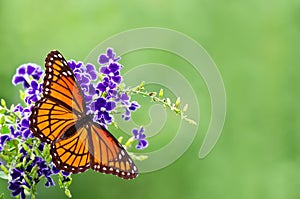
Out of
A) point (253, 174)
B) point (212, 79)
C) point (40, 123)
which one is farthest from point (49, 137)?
point (253, 174)

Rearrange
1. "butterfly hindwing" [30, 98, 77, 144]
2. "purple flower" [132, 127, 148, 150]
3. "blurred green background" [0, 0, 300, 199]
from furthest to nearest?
1. "blurred green background" [0, 0, 300, 199]
2. "purple flower" [132, 127, 148, 150]
3. "butterfly hindwing" [30, 98, 77, 144]

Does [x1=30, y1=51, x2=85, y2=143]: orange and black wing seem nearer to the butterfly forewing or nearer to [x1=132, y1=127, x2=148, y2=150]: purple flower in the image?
the butterfly forewing

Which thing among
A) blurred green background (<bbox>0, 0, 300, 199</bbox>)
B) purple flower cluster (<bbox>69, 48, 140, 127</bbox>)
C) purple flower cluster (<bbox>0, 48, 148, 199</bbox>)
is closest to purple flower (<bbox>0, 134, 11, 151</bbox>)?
purple flower cluster (<bbox>0, 48, 148, 199</bbox>)

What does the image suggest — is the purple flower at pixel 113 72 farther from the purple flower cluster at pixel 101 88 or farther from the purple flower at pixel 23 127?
the purple flower at pixel 23 127

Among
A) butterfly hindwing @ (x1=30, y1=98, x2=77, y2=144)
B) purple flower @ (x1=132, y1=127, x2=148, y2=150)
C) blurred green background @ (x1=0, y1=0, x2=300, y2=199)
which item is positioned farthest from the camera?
blurred green background @ (x1=0, y1=0, x2=300, y2=199)

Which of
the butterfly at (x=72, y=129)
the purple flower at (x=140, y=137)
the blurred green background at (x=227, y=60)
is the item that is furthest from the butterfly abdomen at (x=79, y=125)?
the blurred green background at (x=227, y=60)

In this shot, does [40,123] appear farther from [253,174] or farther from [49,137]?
[253,174]
